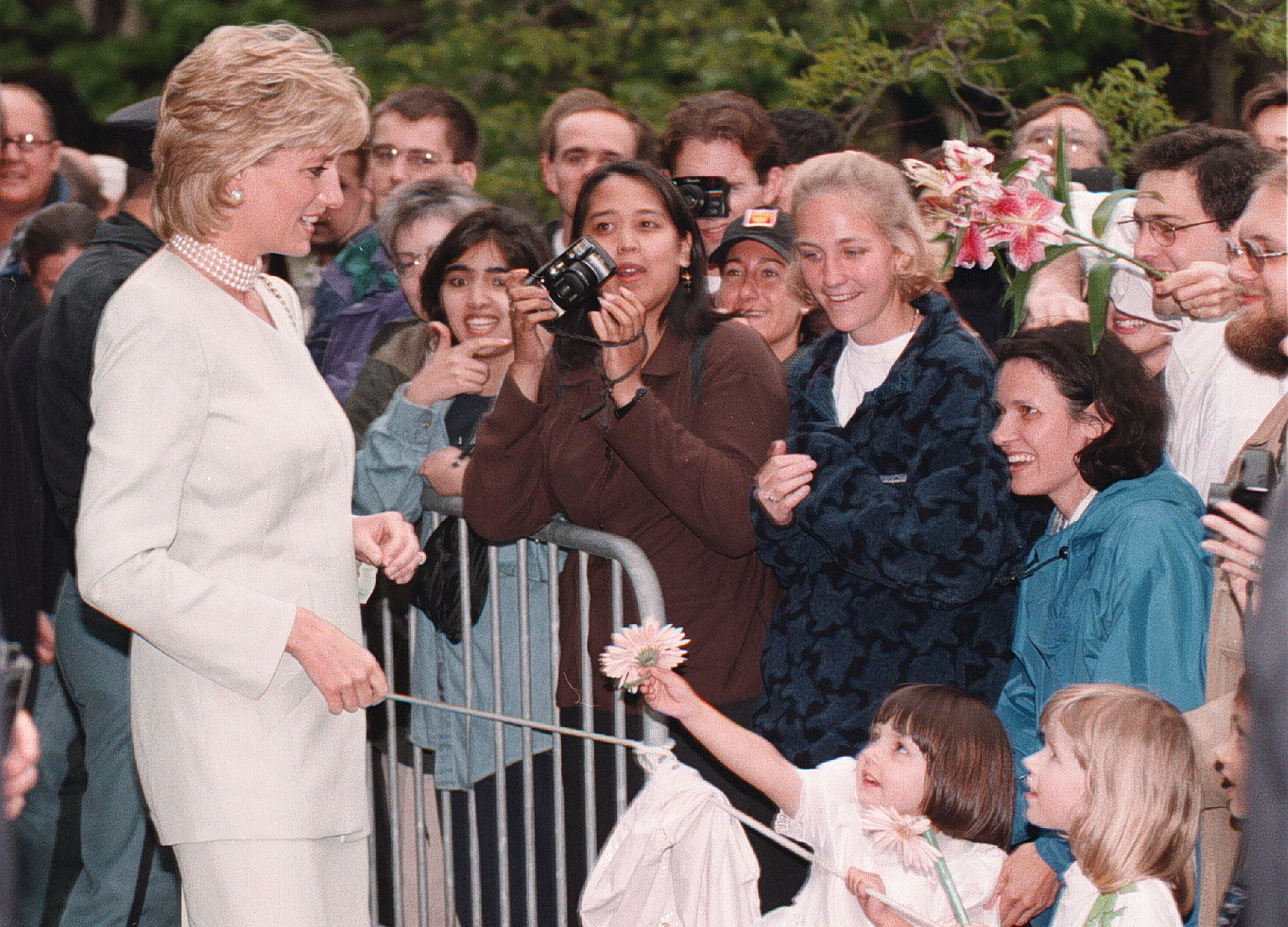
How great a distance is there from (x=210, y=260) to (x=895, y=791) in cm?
151

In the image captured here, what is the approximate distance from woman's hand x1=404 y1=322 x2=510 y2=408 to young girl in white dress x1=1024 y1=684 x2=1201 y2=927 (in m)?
1.83

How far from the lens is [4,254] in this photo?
5914 mm

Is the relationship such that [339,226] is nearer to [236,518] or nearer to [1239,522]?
[236,518]

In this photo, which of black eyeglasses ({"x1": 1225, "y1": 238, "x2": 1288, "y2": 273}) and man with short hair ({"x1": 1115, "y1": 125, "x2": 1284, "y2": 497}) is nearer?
black eyeglasses ({"x1": 1225, "y1": 238, "x2": 1288, "y2": 273})

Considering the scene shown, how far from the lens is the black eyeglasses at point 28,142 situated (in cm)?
629

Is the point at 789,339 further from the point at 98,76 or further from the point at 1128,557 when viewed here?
the point at 98,76

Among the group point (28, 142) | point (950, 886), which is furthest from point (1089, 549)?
point (28, 142)

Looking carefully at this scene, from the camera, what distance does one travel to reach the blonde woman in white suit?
7.83ft

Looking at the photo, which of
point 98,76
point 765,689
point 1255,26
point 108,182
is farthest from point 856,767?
point 98,76

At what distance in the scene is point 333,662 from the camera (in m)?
2.46

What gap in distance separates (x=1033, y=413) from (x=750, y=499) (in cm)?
59

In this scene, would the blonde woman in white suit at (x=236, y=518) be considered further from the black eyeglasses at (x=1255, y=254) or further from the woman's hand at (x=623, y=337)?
the black eyeglasses at (x=1255, y=254)

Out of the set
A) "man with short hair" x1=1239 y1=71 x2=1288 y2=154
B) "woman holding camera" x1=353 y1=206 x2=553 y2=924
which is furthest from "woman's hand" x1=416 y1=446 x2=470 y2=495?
"man with short hair" x1=1239 y1=71 x2=1288 y2=154

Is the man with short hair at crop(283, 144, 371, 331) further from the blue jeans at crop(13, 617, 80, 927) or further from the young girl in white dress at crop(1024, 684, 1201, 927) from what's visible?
A: the young girl in white dress at crop(1024, 684, 1201, 927)
